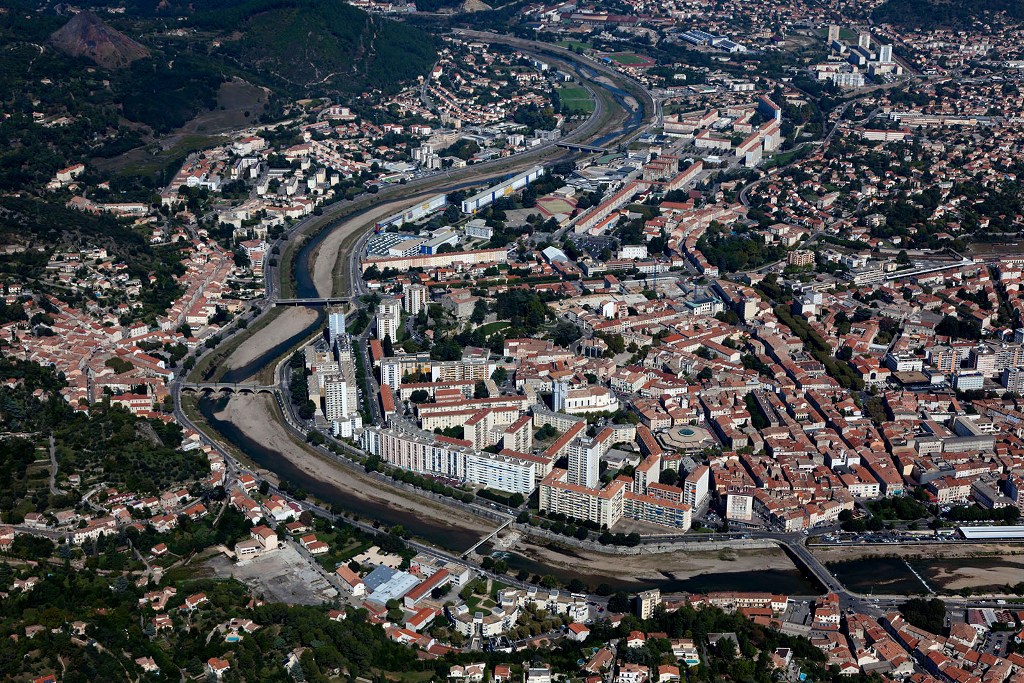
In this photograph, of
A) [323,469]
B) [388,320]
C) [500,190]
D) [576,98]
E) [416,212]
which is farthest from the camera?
[576,98]

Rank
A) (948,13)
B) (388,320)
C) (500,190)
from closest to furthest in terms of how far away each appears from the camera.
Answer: (388,320) → (500,190) → (948,13)

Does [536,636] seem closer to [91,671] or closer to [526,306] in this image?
[91,671]

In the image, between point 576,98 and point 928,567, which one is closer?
point 928,567

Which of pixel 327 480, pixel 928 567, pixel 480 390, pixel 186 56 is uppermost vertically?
pixel 186 56

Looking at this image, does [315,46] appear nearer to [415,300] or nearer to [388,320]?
[415,300]

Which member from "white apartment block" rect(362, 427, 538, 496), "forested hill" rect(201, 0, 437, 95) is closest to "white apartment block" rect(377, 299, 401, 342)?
"white apartment block" rect(362, 427, 538, 496)

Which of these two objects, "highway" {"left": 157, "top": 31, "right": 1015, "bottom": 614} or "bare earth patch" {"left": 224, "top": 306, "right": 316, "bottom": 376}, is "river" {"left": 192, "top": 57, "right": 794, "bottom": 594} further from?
"highway" {"left": 157, "top": 31, "right": 1015, "bottom": 614}

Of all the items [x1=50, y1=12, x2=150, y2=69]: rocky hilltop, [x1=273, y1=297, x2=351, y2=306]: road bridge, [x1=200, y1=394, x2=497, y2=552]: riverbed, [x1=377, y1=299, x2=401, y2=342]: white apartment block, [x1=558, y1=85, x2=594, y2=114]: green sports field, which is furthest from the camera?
[x1=558, y1=85, x2=594, y2=114]: green sports field

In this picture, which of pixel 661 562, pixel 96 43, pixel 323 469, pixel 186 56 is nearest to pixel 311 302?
pixel 323 469

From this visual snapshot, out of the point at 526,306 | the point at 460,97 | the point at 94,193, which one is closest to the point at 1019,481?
the point at 526,306
